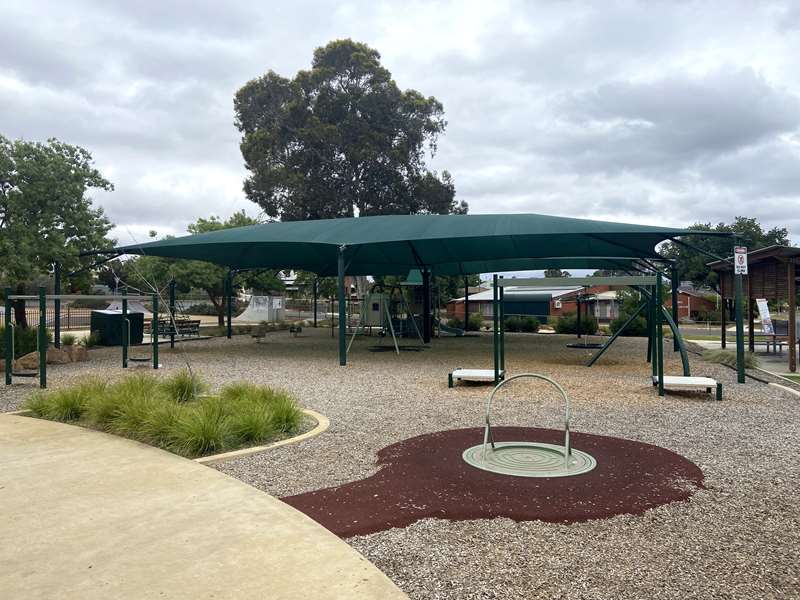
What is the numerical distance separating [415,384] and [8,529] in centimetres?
771

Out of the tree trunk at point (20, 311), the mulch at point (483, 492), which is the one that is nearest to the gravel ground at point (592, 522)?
the mulch at point (483, 492)

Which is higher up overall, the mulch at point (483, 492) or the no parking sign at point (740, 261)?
the no parking sign at point (740, 261)

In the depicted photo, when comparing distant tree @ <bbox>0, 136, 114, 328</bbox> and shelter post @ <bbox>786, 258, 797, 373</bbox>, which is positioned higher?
distant tree @ <bbox>0, 136, 114, 328</bbox>

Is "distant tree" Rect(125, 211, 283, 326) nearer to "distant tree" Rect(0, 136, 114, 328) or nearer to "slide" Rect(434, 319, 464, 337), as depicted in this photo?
"slide" Rect(434, 319, 464, 337)

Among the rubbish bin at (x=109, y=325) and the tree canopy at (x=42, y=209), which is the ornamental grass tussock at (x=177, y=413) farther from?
the rubbish bin at (x=109, y=325)

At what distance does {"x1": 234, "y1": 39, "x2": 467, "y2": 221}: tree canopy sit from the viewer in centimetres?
3497

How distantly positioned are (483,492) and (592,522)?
0.93 metres

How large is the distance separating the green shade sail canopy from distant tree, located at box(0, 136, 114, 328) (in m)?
1.49

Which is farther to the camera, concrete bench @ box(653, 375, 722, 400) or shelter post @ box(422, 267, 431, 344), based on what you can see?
shelter post @ box(422, 267, 431, 344)

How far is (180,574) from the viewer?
11.1 ft

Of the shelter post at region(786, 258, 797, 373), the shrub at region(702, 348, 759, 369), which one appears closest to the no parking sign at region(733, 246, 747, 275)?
the shelter post at region(786, 258, 797, 373)

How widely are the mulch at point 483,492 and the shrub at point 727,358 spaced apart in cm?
922

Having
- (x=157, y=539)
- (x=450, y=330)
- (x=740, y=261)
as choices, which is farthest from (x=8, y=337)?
(x=450, y=330)

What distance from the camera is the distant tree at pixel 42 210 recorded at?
15.3 meters
